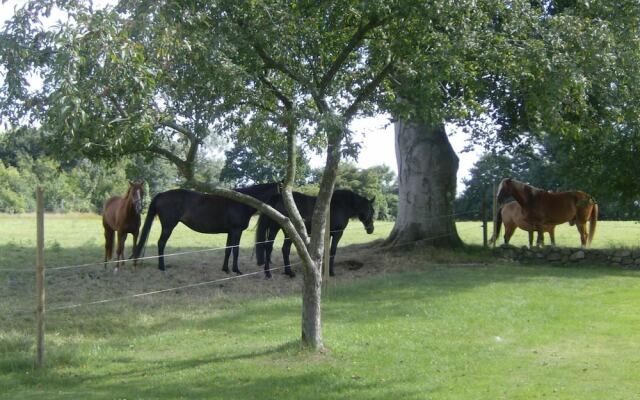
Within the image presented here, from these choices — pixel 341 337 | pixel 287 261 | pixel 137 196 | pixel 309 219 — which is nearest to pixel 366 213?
pixel 309 219

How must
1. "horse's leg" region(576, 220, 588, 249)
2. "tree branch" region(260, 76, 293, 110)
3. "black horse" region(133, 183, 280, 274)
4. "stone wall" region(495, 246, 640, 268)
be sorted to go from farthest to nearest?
"horse's leg" region(576, 220, 588, 249), "stone wall" region(495, 246, 640, 268), "black horse" region(133, 183, 280, 274), "tree branch" region(260, 76, 293, 110)

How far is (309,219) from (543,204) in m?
7.36

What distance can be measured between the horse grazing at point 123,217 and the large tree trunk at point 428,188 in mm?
7066

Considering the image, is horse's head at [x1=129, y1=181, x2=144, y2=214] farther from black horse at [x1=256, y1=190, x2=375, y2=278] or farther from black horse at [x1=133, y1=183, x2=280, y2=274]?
black horse at [x1=256, y1=190, x2=375, y2=278]

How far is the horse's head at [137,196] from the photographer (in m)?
15.5

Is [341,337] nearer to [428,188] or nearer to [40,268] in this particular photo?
[40,268]


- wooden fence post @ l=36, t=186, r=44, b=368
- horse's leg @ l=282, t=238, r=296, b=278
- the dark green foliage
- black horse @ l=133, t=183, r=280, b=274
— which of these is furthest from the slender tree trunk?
the dark green foliage

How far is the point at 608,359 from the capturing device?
847cm

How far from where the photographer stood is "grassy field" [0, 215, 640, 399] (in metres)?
7.41

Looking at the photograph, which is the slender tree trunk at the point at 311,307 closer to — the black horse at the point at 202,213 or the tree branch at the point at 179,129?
the tree branch at the point at 179,129

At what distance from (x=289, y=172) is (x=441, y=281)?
274 inches

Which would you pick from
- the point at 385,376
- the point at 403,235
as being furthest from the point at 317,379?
the point at 403,235

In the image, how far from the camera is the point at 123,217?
52.4ft

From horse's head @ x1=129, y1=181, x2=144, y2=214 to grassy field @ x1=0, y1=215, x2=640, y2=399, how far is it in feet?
4.50
